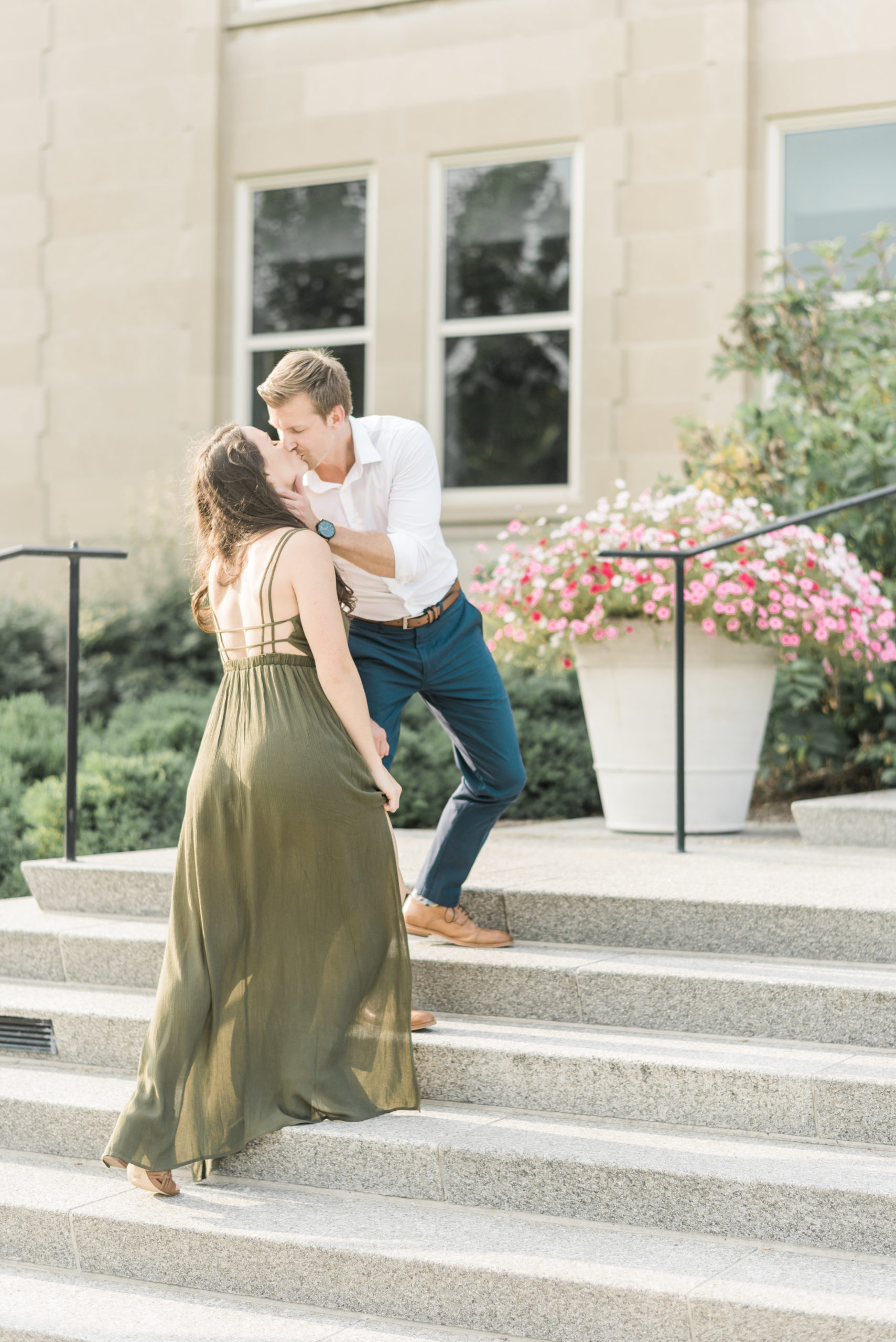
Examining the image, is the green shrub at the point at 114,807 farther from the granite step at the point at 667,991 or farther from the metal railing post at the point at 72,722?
the granite step at the point at 667,991

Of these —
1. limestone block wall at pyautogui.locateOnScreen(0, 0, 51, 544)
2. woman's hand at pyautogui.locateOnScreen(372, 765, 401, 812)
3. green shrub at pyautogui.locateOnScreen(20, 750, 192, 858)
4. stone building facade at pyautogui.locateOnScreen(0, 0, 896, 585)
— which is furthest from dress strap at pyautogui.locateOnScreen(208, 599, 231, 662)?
limestone block wall at pyautogui.locateOnScreen(0, 0, 51, 544)

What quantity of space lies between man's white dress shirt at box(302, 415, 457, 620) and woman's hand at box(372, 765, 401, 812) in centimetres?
50

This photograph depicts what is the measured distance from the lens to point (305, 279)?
10148mm

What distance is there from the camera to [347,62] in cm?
977

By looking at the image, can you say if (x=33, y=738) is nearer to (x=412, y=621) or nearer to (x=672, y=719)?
(x=672, y=719)

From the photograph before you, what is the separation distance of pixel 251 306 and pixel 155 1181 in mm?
7983

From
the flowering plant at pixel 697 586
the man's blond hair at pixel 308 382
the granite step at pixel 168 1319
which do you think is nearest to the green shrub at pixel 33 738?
the flowering plant at pixel 697 586

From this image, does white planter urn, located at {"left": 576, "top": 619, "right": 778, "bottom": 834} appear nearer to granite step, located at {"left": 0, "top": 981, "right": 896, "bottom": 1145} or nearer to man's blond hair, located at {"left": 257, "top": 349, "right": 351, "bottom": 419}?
granite step, located at {"left": 0, "top": 981, "right": 896, "bottom": 1145}

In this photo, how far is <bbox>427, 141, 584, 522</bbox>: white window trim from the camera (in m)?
9.25

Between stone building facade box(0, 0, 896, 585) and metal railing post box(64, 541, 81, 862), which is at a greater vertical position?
stone building facade box(0, 0, 896, 585)

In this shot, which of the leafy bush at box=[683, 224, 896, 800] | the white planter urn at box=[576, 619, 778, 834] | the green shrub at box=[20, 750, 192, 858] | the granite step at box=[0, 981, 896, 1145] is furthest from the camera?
the leafy bush at box=[683, 224, 896, 800]

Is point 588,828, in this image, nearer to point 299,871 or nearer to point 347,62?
point 299,871

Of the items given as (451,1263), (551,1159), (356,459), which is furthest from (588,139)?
(451,1263)

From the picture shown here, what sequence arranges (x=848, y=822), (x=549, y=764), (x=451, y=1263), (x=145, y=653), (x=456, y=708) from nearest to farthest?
(x=451, y=1263) → (x=456, y=708) → (x=848, y=822) → (x=549, y=764) → (x=145, y=653)
